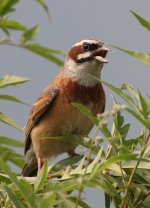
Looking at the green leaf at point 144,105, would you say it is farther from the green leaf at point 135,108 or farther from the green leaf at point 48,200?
the green leaf at point 48,200

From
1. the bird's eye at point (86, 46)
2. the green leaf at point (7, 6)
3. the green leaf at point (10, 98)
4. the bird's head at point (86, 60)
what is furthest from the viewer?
the bird's eye at point (86, 46)

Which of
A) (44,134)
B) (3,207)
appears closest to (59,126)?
(44,134)

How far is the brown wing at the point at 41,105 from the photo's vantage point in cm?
469

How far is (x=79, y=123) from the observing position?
4.38 meters

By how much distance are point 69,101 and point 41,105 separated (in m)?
0.34

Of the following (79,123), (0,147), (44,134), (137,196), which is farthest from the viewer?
(44,134)

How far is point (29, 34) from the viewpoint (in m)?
1.96

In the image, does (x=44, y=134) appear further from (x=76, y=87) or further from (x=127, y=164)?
(x=127, y=164)

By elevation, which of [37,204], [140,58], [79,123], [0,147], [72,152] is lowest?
[72,152]

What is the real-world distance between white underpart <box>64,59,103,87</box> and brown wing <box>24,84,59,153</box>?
0.56 feet

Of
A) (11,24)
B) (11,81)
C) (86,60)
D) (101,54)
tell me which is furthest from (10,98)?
(86,60)

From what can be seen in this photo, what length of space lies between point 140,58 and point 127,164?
574 mm

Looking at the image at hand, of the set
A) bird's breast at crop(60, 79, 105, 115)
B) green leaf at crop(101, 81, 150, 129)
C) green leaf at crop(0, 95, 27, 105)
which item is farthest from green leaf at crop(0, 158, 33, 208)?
bird's breast at crop(60, 79, 105, 115)

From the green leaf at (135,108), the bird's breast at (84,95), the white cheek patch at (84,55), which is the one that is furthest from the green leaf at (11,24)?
the white cheek patch at (84,55)
